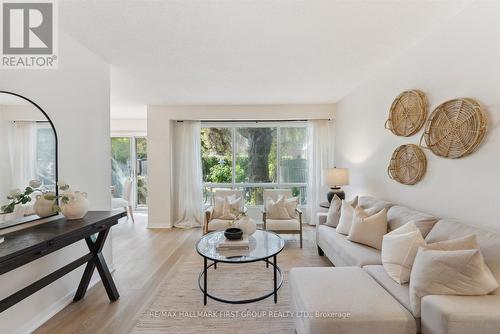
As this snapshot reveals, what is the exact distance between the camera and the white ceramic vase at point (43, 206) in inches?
77.0

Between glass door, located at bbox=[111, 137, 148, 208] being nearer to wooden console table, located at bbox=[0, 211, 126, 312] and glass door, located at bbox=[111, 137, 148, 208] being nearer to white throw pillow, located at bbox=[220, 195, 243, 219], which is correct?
white throw pillow, located at bbox=[220, 195, 243, 219]

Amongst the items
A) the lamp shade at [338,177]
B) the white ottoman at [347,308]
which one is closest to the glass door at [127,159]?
the lamp shade at [338,177]

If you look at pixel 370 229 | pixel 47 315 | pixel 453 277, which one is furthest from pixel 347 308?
pixel 47 315

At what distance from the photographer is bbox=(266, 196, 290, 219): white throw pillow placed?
156 inches

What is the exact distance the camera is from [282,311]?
6.97 ft

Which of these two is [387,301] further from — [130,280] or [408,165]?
[130,280]

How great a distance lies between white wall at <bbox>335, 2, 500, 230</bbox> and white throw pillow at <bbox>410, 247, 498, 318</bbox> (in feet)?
1.79

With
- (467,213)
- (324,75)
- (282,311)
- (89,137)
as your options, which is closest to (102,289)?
(89,137)

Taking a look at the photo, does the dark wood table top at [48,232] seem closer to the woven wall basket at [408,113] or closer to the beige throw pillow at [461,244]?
the beige throw pillow at [461,244]

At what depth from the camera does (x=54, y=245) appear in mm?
1659

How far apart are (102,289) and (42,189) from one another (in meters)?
1.24

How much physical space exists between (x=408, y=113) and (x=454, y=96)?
1.68ft

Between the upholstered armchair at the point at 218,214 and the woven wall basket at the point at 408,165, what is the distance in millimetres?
2295

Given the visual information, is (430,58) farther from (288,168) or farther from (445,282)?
(288,168)
